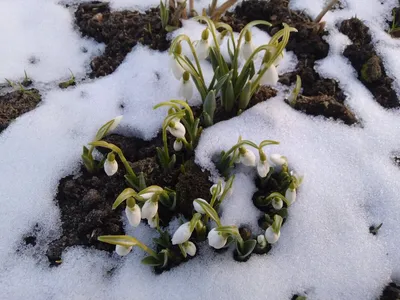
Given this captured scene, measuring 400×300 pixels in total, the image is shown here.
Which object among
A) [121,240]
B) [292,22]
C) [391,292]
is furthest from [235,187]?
[292,22]

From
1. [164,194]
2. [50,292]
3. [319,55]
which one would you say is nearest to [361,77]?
[319,55]

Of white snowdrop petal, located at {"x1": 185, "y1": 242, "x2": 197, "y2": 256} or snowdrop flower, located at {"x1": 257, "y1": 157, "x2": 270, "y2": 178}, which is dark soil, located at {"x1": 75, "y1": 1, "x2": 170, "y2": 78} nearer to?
snowdrop flower, located at {"x1": 257, "y1": 157, "x2": 270, "y2": 178}

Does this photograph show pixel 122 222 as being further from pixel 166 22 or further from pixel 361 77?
pixel 361 77

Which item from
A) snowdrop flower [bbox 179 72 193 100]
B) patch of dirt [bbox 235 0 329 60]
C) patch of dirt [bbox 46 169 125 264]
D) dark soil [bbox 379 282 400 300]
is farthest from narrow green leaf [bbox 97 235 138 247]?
patch of dirt [bbox 235 0 329 60]

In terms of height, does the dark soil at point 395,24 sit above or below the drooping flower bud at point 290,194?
above

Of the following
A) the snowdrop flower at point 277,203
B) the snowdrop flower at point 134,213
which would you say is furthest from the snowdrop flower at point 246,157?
the snowdrop flower at point 134,213

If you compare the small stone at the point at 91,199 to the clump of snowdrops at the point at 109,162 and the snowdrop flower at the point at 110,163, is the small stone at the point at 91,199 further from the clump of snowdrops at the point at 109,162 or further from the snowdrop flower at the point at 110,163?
the snowdrop flower at the point at 110,163
